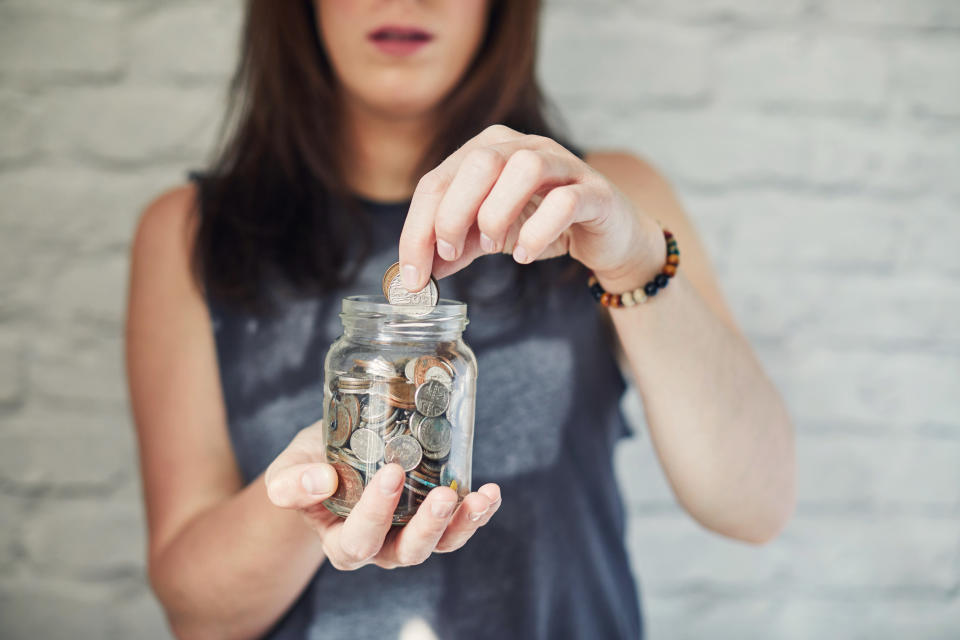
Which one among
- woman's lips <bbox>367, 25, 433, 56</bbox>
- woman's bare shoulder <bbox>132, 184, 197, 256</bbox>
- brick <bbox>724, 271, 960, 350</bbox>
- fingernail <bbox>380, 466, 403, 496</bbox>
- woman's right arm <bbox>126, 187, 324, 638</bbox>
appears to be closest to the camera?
fingernail <bbox>380, 466, 403, 496</bbox>

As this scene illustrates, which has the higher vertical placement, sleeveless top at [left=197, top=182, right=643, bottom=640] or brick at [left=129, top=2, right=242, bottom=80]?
brick at [left=129, top=2, right=242, bottom=80]

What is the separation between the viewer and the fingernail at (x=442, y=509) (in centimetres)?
47

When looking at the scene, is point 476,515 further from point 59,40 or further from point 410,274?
point 59,40

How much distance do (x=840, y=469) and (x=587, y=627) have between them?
597 mm

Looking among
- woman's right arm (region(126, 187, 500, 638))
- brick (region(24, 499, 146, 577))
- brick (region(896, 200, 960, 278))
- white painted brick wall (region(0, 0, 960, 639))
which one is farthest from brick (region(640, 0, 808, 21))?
brick (region(24, 499, 146, 577))

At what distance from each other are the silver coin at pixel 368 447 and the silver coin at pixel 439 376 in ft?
0.19

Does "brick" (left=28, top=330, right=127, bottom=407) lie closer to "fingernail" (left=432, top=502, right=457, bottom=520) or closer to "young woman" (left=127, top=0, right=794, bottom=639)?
"young woman" (left=127, top=0, right=794, bottom=639)

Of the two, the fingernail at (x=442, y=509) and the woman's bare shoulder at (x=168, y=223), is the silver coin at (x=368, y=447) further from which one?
the woman's bare shoulder at (x=168, y=223)

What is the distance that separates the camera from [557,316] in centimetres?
96

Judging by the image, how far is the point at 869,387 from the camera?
4.11ft

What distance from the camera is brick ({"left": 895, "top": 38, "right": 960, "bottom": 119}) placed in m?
1.20

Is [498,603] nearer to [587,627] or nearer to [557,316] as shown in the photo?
[587,627]

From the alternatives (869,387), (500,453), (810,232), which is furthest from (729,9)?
(500,453)

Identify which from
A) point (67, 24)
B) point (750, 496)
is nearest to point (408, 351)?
point (750, 496)
